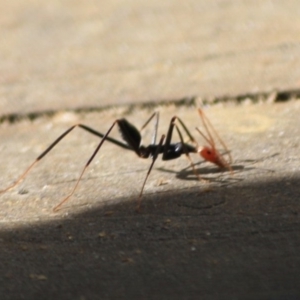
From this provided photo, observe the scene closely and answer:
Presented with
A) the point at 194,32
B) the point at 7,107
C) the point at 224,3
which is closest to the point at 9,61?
the point at 7,107

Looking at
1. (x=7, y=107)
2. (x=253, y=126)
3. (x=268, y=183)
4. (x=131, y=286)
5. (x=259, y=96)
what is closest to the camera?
(x=131, y=286)

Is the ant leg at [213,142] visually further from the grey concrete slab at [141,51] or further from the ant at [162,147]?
the grey concrete slab at [141,51]

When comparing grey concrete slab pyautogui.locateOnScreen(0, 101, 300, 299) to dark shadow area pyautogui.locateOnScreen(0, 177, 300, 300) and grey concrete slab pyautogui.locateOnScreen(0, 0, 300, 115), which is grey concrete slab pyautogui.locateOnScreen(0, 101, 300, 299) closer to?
dark shadow area pyautogui.locateOnScreen(0, 177, 300, 300)

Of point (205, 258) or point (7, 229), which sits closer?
point (205, 258)

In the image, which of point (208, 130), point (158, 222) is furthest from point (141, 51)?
point (158, 222)

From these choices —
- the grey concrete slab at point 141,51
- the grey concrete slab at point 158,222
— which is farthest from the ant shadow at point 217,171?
the grey concrete slab at point 141,51

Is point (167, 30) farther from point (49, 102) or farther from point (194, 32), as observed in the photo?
point (49, 102)

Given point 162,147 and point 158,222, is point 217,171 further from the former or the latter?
point 158,222
